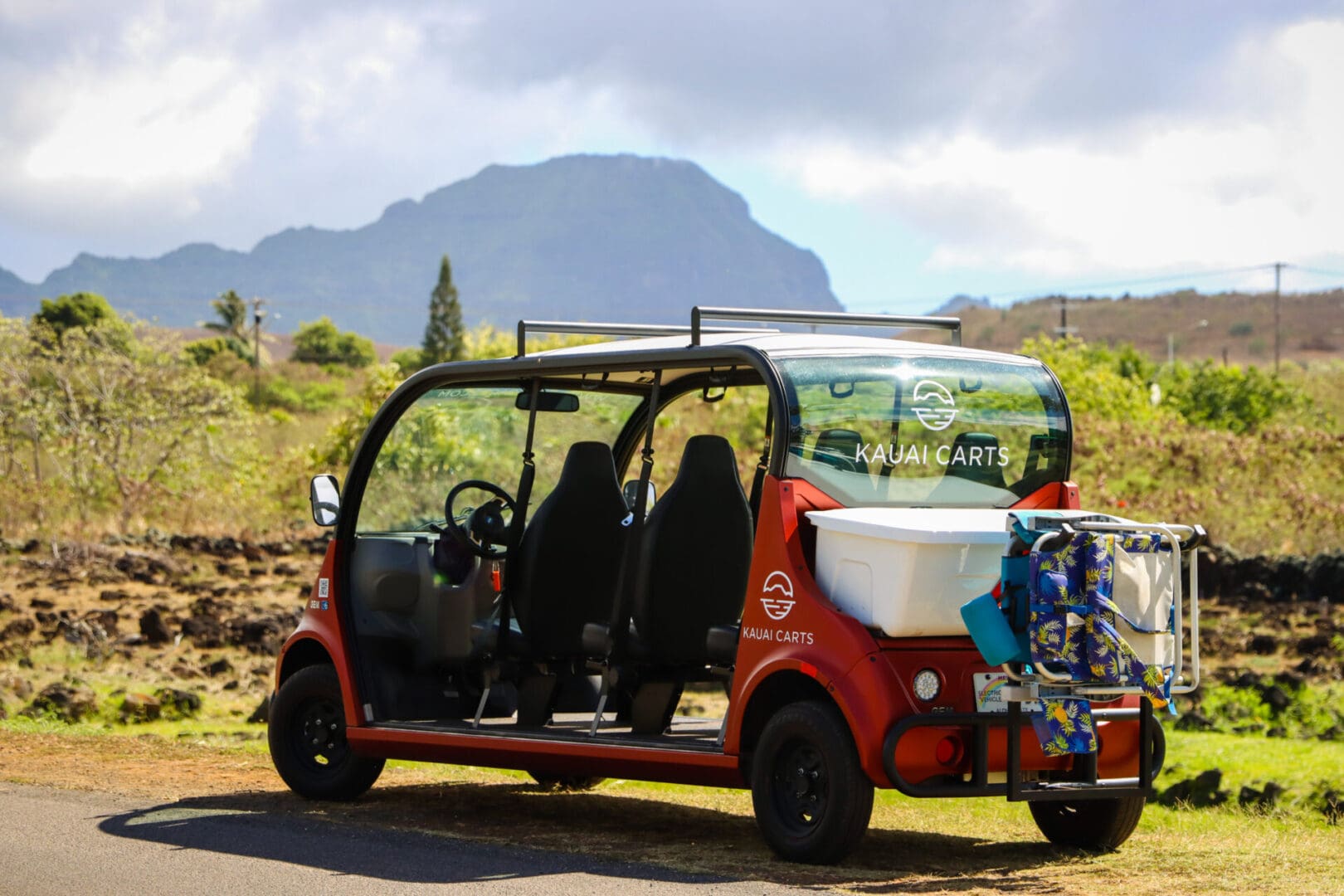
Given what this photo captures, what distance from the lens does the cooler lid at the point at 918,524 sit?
264 inches

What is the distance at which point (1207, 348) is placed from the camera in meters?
122

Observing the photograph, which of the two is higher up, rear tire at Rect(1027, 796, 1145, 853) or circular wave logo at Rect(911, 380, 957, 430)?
circular wave logo at Rect(911, 380, 957, 430)

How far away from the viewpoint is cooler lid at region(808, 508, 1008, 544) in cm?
671

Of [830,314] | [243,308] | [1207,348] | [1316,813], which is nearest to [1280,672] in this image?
[1316,813]

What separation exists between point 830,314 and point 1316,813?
22.3 ft

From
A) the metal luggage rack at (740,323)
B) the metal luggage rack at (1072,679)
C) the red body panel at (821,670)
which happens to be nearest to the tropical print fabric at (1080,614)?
the metal luggage rack at (1072,679)

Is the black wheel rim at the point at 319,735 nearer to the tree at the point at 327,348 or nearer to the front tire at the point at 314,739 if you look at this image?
the front tire at the point at 314,739

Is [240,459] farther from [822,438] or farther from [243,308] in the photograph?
[243,308]

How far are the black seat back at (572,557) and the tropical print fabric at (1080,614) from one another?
3.00 metres

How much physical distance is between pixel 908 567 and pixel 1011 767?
0.88 metres

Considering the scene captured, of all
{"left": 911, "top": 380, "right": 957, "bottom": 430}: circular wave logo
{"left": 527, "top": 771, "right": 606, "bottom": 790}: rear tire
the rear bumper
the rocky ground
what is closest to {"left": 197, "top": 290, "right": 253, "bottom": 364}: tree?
the rocky ground

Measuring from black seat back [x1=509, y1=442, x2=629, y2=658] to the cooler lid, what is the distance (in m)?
2.07

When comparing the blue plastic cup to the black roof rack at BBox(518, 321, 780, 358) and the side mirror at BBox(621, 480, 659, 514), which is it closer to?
the black roof rack at BBox(518, 321, 780, 358)

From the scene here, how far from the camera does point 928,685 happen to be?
6801 mm
